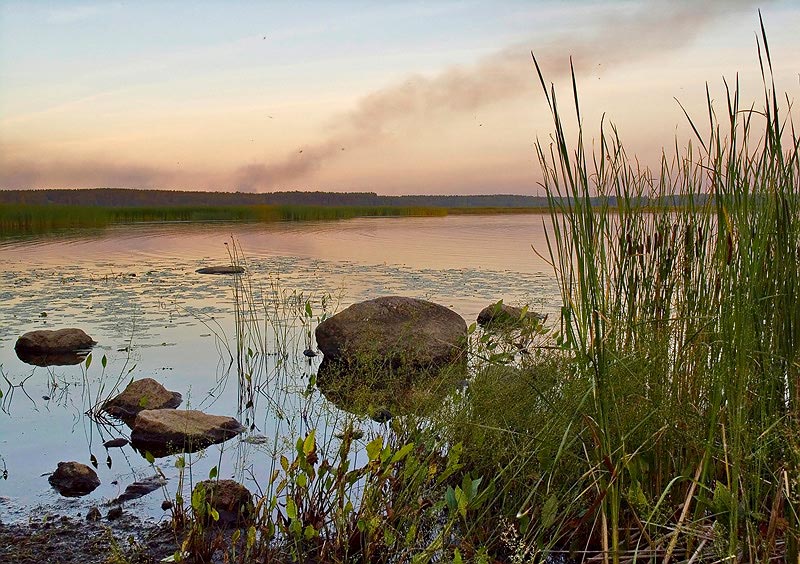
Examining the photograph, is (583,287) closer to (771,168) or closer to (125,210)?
(771,168)

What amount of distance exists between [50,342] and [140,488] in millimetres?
3972

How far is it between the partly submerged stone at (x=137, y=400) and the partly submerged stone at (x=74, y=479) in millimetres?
1127

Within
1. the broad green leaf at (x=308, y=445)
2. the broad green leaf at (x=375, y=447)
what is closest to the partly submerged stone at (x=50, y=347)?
the broad green leaf at (x=308, y=445)

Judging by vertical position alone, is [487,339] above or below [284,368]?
above

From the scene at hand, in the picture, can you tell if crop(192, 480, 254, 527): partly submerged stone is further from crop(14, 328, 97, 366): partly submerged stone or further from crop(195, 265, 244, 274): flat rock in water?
crop(195, 265, 244, 274): flat rock in water

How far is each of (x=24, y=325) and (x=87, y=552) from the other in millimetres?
6221

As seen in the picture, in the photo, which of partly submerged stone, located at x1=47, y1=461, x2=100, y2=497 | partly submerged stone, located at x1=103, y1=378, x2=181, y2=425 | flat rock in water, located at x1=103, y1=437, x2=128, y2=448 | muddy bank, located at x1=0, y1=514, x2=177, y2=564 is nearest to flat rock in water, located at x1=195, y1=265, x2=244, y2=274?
partly submerged stone, located at x1=103, y1=378, x2=181, y2=425

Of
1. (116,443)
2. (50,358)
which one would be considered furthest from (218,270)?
(116,443)

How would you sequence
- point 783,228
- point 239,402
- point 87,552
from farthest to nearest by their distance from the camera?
point 239,402 → point 87,552 → point 783,228

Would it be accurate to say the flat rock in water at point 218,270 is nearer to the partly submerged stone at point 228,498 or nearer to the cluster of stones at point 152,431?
the cluster of stones at point 152,431

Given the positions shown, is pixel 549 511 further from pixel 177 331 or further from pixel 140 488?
pixel 177 331

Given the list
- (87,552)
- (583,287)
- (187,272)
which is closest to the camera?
(583,287)

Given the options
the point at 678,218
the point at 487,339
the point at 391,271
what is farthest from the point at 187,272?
the point at 678,218

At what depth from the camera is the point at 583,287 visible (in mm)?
2305
